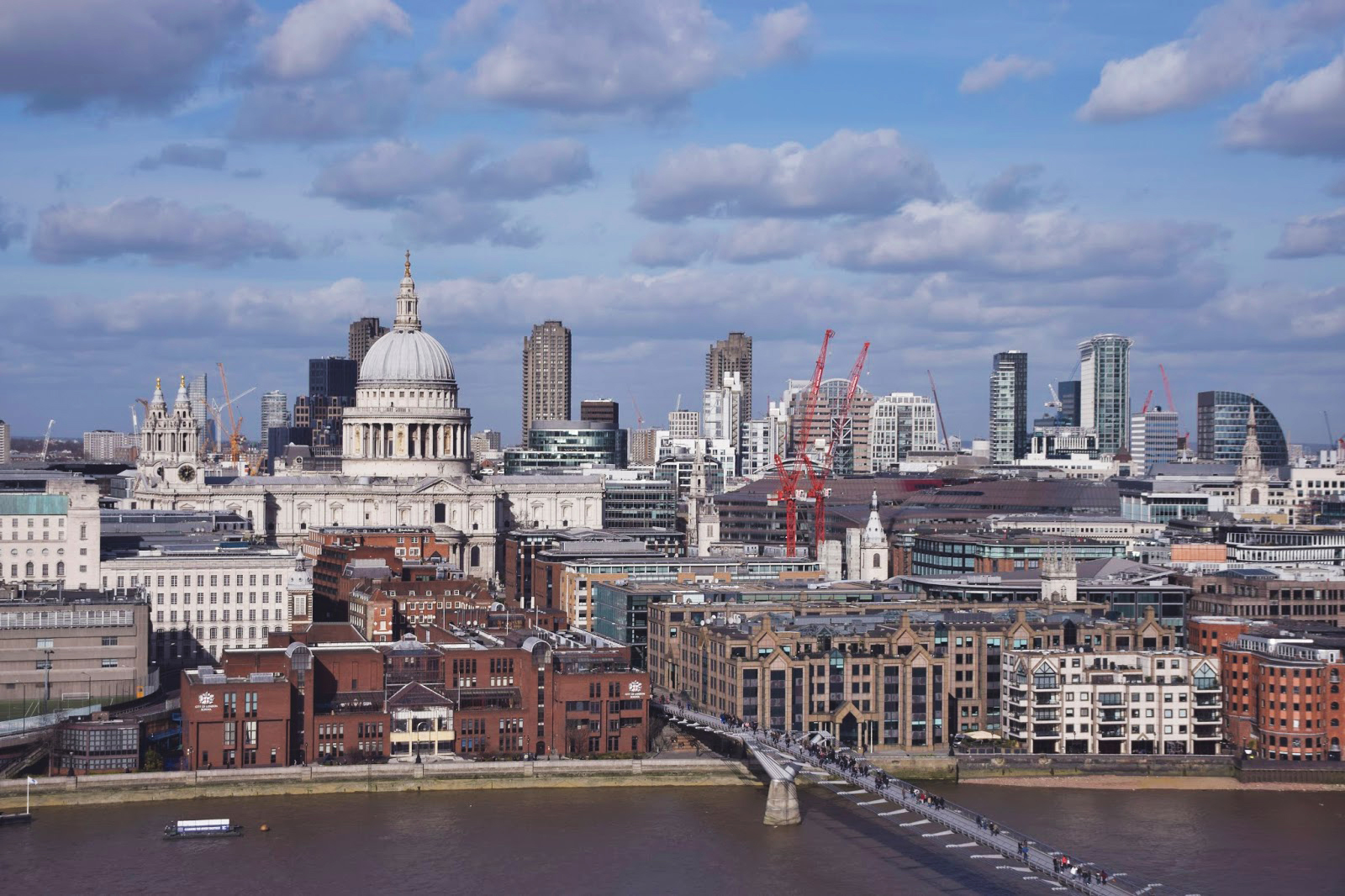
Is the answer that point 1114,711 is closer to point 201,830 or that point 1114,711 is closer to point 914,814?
point 914,814

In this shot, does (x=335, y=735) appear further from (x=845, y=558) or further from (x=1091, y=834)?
(x=845, y=558)

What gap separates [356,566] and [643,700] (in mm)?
27061

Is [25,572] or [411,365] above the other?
[411,365]

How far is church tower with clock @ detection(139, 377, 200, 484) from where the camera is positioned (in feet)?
407

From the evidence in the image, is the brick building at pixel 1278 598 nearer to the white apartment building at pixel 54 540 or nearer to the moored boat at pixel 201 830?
the moored boat at pixel 201 830

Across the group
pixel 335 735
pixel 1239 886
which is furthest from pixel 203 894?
pixel 1239 886

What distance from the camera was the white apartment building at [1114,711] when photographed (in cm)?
7062

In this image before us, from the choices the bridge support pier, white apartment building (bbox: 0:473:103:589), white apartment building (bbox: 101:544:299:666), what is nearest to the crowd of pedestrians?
the bridge support pier

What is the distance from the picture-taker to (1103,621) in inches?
Answer: 3093

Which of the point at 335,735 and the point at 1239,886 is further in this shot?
the point at 335,735

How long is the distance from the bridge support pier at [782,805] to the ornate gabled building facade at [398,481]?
197 ft

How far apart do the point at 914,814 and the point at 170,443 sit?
7563 centimetres

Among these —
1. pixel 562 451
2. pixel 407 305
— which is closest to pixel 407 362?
pixel 407 305

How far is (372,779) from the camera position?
65875 mm
